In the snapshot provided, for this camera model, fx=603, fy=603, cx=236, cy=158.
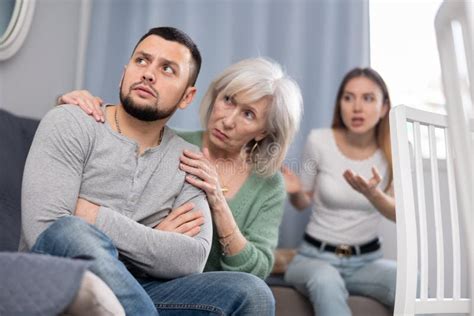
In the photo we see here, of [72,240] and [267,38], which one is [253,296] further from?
[267,38]

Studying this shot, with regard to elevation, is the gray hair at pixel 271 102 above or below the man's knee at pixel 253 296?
above

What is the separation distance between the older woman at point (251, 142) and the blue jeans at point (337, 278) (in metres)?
0.23

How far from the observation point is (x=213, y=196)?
1.27m

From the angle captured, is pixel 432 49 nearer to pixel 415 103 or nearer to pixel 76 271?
pixel 415 103

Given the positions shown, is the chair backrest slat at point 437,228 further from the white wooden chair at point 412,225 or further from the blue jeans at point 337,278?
the blue jeans at point 337,278

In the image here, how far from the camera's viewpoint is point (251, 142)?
4.95ft

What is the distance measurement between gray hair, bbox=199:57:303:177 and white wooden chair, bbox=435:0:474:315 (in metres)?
0.73

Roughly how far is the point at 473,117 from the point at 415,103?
1.53 metres

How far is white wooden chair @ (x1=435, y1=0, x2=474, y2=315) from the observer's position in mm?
706

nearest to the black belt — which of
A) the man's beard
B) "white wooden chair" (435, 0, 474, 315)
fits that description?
the man's beard

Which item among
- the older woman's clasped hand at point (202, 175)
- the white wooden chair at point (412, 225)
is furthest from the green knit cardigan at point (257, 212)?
the white wooden chair at point (412, 225)

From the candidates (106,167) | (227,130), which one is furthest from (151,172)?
(227,130)

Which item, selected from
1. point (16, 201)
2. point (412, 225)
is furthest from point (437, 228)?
point (16, 201)

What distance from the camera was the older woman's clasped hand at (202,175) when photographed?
123 centimetres
